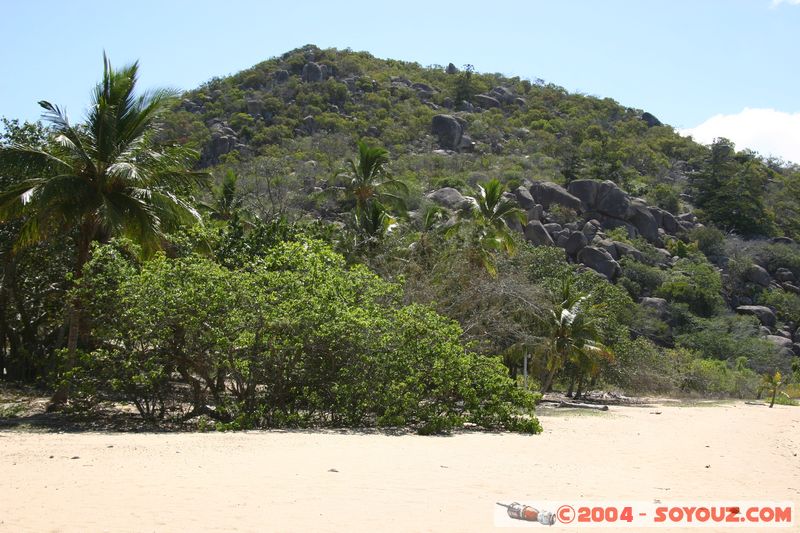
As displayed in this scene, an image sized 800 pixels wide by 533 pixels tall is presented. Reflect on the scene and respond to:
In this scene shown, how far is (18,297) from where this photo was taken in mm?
17641

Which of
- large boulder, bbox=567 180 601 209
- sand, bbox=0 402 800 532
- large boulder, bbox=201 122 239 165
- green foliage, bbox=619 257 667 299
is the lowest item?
sand, bbox=0 402 800 532

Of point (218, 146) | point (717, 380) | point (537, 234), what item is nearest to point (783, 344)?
point (717, 380)

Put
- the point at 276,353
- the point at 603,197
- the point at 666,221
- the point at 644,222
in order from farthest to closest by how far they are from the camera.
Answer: the point at 666,221 < the point at 644,222 < the point at 603,197 < the point at 276,353

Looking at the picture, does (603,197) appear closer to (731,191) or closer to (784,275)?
(784,275)

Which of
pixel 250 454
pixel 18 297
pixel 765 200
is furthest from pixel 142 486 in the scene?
pixel 765 200

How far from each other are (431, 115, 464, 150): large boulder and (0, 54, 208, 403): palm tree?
61.7 meters

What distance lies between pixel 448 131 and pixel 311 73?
73.1ft

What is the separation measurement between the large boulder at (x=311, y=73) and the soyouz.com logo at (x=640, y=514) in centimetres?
8457

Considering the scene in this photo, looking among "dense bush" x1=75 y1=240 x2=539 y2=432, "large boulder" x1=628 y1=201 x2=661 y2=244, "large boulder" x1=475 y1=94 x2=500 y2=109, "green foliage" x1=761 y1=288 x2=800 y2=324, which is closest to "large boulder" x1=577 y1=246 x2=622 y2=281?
"large boulder" x1=628 y1=201 x2=661 y2=244

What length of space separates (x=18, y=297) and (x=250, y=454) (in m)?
10.8

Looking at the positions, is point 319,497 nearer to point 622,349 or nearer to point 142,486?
point 142,486

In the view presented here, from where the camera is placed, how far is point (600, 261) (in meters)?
52.5

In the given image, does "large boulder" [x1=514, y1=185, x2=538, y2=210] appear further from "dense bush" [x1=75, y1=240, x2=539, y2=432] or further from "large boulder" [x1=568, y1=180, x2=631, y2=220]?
"dense bush" [x1=75, y1=240, x2=539, y2=432]

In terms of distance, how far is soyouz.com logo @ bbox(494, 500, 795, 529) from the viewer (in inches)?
278
